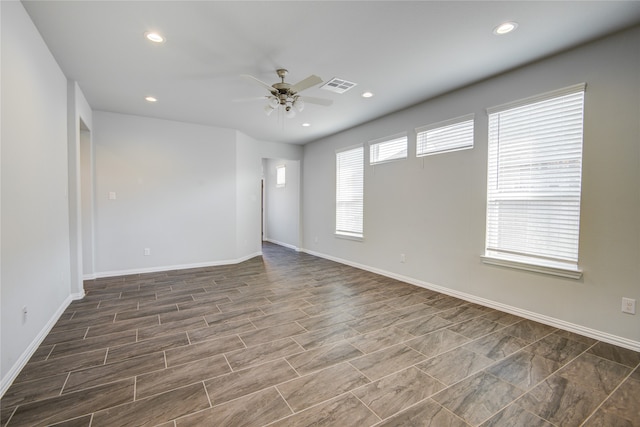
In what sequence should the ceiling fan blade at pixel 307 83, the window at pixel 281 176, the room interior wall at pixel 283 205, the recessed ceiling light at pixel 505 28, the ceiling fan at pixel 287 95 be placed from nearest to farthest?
the recessed ceiling light at pixel 505 28 < the ceiling fan blade at pixel 307 83 < the ceiling fan at pixel 287 95 < the room interior wall at pixel 283 205 < the window at pixel 281 176

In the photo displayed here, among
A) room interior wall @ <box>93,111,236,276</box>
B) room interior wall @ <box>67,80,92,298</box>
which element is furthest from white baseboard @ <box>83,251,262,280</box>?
room interior wall @ <box>67,80,92,298</box>

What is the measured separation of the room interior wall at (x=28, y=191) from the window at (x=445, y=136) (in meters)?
4.26

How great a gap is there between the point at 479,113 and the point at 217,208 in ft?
15.4

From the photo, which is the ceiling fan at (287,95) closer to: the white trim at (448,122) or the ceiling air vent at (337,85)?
the ceiling air vent at (337,85)

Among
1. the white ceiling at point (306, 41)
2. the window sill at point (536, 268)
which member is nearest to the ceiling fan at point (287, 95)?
the white ceiling at point (306, 41)

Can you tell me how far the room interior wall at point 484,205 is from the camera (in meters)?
2.48

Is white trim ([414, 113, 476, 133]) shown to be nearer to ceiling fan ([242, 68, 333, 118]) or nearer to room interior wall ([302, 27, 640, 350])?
room interior wall ([302, 27, 640, 350])

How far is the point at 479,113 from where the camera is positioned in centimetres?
350

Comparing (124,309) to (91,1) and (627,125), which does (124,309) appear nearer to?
(91,1)

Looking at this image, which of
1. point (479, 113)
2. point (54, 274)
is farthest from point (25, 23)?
point (479, 113)

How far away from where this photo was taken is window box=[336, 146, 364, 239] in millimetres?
5531

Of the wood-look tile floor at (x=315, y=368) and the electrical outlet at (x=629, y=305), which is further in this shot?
the electrical outlet at (x=629, y=305)

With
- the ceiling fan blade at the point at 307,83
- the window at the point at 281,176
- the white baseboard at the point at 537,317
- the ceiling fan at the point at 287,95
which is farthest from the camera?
the window at the point at 281,176

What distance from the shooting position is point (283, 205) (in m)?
8.20
